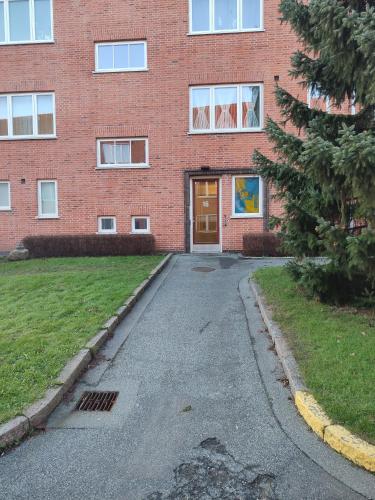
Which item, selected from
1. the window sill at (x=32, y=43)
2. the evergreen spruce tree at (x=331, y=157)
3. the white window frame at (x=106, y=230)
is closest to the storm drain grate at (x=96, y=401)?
the evergreen spruce tree at (x=331, y=157)

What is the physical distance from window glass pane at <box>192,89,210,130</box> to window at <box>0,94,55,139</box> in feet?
17.5

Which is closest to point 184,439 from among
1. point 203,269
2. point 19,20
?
point 203,269

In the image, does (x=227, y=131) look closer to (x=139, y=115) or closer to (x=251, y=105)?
(x=251, y=105)

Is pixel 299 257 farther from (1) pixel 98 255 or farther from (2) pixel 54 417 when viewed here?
(1) pixel 98 255

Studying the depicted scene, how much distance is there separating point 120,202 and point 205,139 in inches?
150

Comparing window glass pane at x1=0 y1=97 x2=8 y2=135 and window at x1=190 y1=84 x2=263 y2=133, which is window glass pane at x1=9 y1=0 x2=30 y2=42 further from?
window at x1=190 y1=84 x2=263 y2=133

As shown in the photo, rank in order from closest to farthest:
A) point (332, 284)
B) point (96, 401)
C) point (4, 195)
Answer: point (96, 401), point (332, 284), point (4, 195)

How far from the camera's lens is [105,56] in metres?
15.9

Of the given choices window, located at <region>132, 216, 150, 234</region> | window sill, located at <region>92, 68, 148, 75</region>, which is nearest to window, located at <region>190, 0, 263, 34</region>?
window sill, located at <region>92, 68, 148, 75</region>

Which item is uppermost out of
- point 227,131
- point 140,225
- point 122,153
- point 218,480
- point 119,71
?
point 119,71

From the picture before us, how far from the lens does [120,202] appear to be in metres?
15.9

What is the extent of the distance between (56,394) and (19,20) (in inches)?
641

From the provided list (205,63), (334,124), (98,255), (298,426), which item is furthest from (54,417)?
(205,63)

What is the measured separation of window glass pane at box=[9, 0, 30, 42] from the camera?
16.1m
